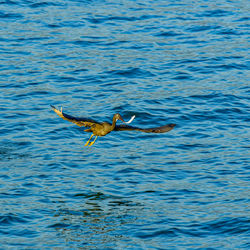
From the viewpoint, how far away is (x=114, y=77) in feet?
91.3

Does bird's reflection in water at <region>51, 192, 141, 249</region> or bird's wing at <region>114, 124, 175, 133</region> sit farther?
bird's wing at <region>114, 124, 175, 133</region>

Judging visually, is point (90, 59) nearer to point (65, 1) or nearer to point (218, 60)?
point (218, 60)

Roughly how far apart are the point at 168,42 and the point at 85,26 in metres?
4.83

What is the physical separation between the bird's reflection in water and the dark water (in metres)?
0.04

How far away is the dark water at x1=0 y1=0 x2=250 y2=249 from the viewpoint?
677 inches

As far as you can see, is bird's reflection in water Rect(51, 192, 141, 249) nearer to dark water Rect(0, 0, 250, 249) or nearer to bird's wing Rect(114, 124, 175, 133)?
dark water Rect(0, 0, 250, 249)

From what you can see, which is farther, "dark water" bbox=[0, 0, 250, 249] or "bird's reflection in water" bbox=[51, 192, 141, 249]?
"dark water" bbox=[0, 0, 250, 249]

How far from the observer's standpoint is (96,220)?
17.4 meters

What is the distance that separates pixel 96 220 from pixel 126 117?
7938 mm

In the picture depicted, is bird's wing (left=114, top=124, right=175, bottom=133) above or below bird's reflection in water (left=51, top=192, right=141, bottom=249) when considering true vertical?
above

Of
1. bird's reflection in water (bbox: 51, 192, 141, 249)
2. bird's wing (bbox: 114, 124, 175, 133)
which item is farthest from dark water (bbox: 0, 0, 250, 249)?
bird's wing (bbox: 114, 124, 175, 133)

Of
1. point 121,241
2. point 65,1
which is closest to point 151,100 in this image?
point 121,241

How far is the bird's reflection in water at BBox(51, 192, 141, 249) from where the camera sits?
16.4 meters

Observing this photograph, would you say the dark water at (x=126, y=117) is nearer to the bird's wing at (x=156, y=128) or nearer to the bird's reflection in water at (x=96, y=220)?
the bird's reflection in water at (x=96, y=220)
